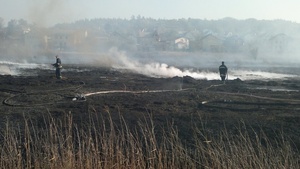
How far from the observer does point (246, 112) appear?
15.3 metres

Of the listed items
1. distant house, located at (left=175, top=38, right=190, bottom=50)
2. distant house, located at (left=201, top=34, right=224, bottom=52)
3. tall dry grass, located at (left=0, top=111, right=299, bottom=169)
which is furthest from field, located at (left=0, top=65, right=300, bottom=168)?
distant house, located at (left=175, top=38, right=190, bottom=50)

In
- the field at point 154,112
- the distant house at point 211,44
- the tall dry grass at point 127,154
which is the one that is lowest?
the field at point 154,112

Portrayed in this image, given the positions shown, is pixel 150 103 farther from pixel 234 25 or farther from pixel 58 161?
pixel 234 25

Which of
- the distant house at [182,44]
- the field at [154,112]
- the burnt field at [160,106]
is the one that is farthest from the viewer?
the distant house at [182,44]

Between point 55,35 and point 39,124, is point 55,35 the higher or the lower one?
the higher one

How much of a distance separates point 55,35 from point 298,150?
6931 cm

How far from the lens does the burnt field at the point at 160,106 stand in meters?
12.6

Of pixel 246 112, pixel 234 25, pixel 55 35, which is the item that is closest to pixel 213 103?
pixel 246 112

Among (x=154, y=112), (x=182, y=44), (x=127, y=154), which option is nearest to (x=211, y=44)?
(x=182, y=44)

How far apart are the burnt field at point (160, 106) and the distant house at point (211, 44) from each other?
63.6 meters

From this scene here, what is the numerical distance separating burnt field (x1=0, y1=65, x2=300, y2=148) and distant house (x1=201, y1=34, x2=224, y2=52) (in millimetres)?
63608

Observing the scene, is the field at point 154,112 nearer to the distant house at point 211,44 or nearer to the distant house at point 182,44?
the distant house at point 211,44

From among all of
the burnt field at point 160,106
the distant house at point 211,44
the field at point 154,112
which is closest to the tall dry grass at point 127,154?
the field at point 154,112

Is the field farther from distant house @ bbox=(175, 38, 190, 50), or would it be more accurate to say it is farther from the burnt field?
distant house @ bbox=(175, 38, 190, 50)
